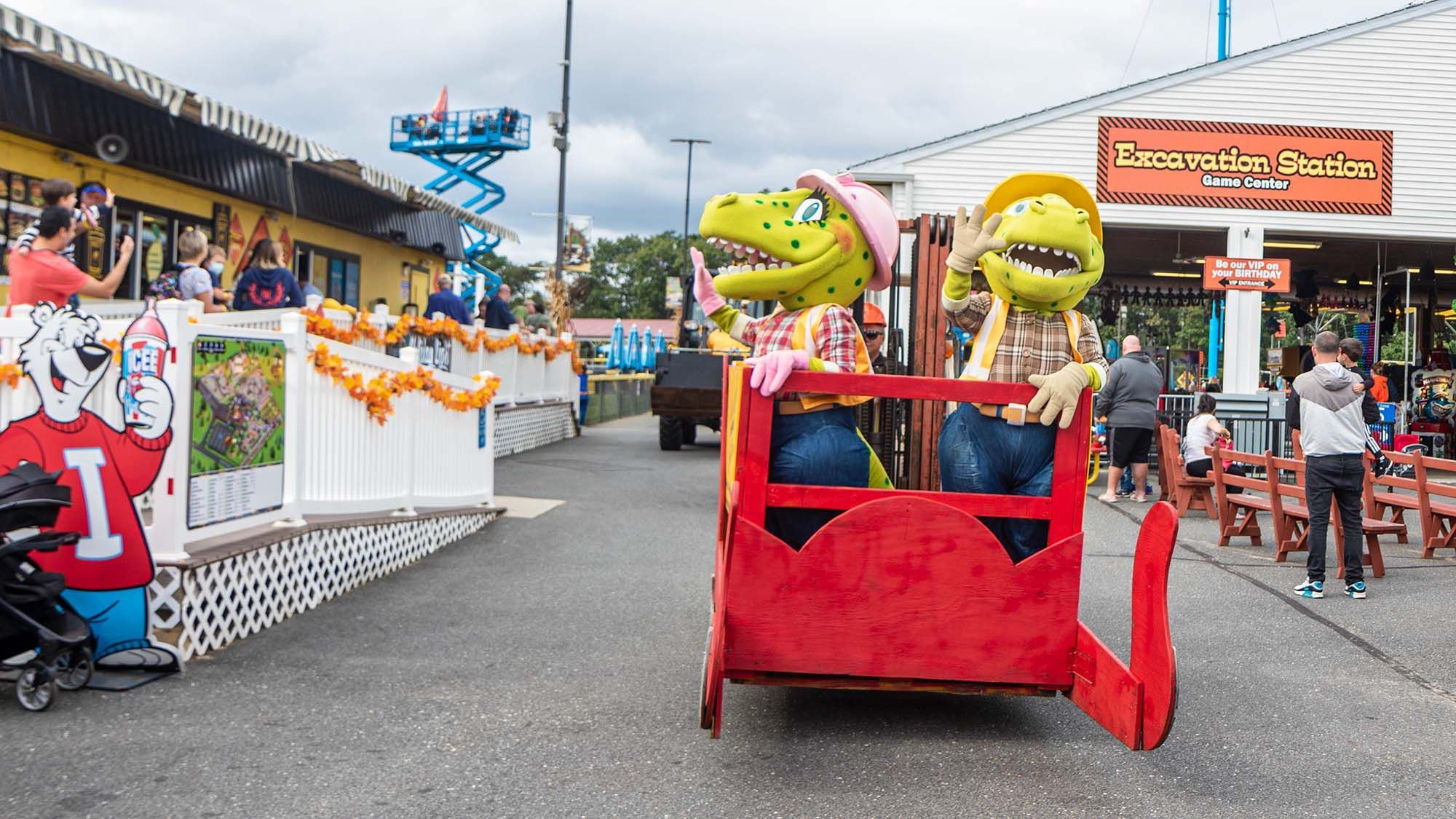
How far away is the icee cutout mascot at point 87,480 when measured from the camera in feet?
16.3

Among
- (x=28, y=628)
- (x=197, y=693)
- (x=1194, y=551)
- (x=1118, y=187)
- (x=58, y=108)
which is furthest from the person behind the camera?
(x=1118, y=187)

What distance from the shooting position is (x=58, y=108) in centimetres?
1159

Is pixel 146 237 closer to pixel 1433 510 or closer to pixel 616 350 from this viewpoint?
pixel 1433 510

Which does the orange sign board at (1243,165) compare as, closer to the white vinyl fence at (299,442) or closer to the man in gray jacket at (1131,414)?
the man in gray jacket at (1131,414)

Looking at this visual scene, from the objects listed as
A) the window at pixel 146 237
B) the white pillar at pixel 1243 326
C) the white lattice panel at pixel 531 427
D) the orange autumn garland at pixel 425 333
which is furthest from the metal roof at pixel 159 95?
the white pillar at pixel 1243 326

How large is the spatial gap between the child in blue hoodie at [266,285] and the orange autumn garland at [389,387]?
1.99 m

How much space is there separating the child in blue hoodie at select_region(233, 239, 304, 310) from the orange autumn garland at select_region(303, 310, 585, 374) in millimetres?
450

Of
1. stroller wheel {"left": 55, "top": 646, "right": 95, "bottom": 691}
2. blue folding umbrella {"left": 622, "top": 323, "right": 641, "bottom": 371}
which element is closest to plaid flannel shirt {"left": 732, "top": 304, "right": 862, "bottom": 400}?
stroller wheel {"left": 55, "top": 646, "right": 95, "bottom": 691}

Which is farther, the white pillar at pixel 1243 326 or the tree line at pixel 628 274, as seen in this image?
the tree line at pixel 628 274

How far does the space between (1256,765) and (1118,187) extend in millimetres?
14642

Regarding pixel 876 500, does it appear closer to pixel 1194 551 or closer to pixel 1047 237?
pixel 1047 237

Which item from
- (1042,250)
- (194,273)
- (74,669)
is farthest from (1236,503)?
(194,273)

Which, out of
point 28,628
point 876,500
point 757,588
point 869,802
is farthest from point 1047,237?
point 28,628

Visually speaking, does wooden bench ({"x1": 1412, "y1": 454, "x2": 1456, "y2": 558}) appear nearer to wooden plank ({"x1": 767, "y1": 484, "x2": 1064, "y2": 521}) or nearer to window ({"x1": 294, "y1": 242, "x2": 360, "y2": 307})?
wooden plank ({"x1": 767, "y1": 484, "x2": 1064, "y2": 521})
